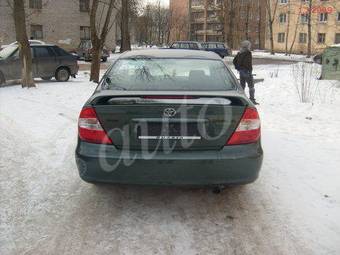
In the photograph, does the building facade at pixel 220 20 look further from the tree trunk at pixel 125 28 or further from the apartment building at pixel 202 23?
the tree trunk at pixel 125 28

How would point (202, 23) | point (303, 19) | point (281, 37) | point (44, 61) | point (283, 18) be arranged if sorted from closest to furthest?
point (44, 61), point (303, 19), point (283, 18), point (281, 37), point (202, 23)

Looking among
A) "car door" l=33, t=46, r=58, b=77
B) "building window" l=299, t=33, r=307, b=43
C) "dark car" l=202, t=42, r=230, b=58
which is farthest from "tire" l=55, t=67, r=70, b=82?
"building window" l=299, t=33, r=307, b=43

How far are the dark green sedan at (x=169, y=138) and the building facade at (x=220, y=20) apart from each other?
48.3 metres

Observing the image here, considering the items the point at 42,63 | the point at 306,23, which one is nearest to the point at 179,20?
the point at 306,23

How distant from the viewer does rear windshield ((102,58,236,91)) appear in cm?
423

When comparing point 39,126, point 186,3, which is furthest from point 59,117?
point 186,3

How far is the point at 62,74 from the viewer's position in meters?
16.8

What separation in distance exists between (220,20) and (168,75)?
170ft

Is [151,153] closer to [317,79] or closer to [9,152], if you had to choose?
[9,152]

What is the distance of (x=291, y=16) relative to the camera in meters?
62.2

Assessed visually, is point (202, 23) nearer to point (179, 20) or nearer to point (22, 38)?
point (179, 20)

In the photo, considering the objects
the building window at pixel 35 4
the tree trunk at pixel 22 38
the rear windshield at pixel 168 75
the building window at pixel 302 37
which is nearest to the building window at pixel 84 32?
the building window at pixel 35 4

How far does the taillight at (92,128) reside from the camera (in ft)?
12.6

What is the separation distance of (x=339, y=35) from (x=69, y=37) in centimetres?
3716
